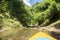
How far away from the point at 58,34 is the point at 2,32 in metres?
2.25

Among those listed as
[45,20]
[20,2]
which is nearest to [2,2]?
[20,2]

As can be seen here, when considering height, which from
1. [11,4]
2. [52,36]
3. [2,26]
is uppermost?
[11,4]

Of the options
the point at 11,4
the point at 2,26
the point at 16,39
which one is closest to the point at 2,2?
the point at 11,4

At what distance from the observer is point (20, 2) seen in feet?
33.3

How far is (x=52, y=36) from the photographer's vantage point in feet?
22.6

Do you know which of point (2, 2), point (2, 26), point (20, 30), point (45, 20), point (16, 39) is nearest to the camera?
point (16, 39)

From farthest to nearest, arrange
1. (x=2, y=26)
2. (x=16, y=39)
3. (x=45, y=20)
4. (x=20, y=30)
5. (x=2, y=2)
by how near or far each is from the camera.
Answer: (x=45, y=20)
(x=2, y=2)
(x=2, y=26)
(x=20, y=30)
(x=16, y=39)

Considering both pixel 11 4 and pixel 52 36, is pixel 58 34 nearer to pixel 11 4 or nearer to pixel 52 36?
pixel 52 36

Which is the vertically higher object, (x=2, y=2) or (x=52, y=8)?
(x=2, y=2)

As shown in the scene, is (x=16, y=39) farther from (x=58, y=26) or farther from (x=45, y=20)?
(x=45, y=20)

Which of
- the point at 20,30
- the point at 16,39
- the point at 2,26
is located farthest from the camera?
the point at 2,26

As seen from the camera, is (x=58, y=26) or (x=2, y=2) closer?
(x=58, y=26)

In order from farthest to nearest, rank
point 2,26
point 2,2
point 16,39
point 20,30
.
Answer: point 2,2 < point 2,26 < point 20,30 < point 16,39

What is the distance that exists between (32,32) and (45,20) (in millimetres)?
3380
